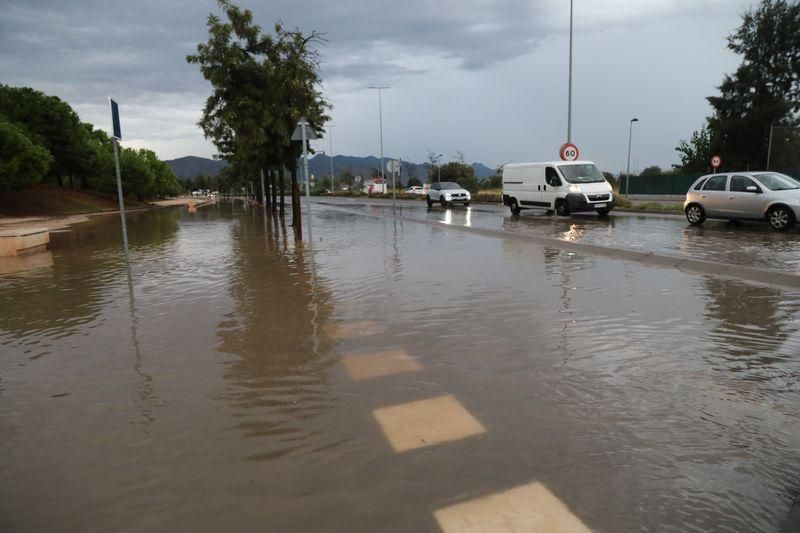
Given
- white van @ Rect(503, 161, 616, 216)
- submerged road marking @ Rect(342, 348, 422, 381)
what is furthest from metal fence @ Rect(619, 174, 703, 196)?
submerged road marking @ Rect(342, 348, 422, 381)

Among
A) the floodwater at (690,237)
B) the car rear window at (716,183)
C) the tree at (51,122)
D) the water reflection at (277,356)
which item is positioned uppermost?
the tree at (51,122)

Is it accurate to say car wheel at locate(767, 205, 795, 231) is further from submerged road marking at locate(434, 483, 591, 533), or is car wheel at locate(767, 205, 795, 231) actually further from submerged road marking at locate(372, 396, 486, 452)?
Answer: submerged road marking at locate(434, 483, 591, 533)

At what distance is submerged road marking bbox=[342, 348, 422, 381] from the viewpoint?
444 cm

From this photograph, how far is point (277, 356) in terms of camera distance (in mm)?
5004

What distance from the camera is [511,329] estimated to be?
5.61 meters

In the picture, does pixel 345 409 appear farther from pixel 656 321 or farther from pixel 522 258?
pixel 522 258

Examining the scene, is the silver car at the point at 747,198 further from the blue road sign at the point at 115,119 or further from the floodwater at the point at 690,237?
the blue road sign at the point at 115,119

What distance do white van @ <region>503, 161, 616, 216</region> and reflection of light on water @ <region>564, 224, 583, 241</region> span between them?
3.57 meters

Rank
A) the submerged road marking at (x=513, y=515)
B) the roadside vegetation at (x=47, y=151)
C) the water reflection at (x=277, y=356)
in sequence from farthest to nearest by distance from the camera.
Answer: the roadside vegetation at (x=47, y=151), the water reflection at (x=277, y=356), the submerged road marking at (x=513, y=515)

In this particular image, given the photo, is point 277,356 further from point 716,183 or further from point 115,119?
point 716,183

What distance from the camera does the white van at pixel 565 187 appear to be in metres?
20.5

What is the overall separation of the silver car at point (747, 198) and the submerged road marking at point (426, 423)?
14390mm

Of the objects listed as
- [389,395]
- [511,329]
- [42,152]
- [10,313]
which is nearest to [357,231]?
[10,313]

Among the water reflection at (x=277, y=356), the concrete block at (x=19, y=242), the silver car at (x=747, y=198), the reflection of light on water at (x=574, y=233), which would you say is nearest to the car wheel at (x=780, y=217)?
the silver car at (x=747, y=198)
